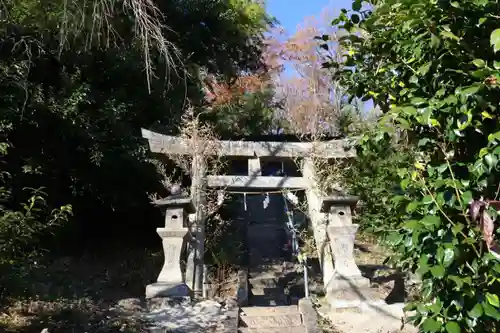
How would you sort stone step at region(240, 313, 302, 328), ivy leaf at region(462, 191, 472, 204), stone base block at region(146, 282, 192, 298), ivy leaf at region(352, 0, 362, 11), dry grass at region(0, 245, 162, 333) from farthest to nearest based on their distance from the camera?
stone base block at region(146, 282, 192, 298) → stone step at region(240, 313, 302, 328) → dry grass at region(0, 245, 162, 333) → ivy leaf at region(352, 0, 362, 11) → ivy leaf at region(462, 191, 472, 204)

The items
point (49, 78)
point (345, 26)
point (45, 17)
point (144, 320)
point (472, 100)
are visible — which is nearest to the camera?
point (472, 100)

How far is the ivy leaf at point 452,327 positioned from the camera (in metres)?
1.96

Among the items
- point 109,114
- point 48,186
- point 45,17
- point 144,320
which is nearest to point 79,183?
point 48,186

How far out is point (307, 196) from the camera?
7.98m

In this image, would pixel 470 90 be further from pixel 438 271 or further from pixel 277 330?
pixel 277 330

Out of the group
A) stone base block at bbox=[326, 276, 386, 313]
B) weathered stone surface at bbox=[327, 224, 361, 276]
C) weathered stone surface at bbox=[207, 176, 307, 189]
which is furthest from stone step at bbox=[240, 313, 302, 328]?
weathered stone surface at bbox=[207, 176, 307, 189]

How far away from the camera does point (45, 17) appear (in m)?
6.68

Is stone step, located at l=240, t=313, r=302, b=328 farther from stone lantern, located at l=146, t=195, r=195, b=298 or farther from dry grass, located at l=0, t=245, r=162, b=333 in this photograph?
dry grass, located at l=0, t=245, r=162, b=333

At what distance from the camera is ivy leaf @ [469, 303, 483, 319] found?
190cm

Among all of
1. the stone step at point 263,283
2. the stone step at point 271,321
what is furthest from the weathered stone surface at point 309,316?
the stone step at point 263,283

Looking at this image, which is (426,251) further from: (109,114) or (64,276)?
(64,276)

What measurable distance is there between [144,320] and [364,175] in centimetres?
514

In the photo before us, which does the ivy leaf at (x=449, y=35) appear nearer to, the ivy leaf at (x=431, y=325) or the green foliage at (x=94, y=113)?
the ivy leaf at (x=431, y=325)

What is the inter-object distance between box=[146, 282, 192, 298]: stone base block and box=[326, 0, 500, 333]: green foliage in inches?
163
